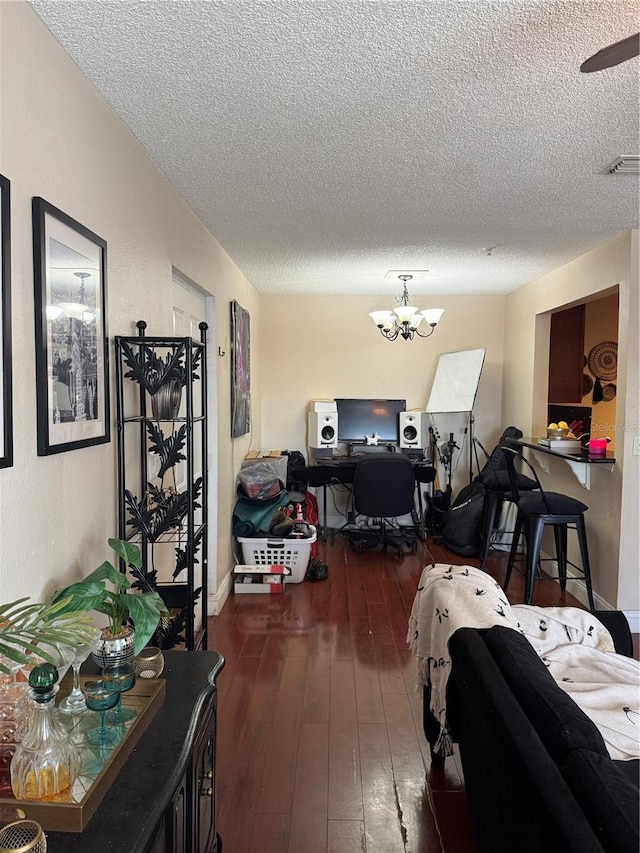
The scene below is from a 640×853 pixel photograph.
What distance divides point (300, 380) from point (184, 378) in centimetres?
376

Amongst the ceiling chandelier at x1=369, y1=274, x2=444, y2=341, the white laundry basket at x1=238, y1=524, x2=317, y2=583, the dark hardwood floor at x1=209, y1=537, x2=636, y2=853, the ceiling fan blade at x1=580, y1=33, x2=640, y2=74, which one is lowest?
the dark hardwood floor at x1=209, y1=537, x2=636, y2=853

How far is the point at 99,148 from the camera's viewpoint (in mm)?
1825

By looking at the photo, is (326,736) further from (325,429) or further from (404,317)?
(325,429)

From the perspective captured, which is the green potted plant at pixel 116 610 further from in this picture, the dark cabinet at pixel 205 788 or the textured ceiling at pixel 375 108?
the textured ceiling at pixel 375 108

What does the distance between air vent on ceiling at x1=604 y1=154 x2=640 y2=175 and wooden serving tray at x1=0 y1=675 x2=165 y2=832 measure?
99.8 inches

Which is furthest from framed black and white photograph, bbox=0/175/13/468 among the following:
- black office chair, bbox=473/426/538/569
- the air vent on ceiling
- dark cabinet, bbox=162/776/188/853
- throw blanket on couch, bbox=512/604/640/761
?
black office chair, bbox=473/426/538/569

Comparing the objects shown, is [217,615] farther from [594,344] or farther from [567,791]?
[594,344]

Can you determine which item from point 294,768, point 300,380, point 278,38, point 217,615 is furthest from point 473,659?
point 300,380

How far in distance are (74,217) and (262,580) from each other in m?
2.97

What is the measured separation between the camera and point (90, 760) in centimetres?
106

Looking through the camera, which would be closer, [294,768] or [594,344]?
[294,768]

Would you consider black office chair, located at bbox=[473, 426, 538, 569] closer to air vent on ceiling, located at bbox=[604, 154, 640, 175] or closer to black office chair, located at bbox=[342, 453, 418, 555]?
black office chair, located at bbox=[342, 453, 418, 555]

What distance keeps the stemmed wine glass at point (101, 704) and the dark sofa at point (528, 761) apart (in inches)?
30.8

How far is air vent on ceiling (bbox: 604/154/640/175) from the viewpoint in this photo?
2324mm
